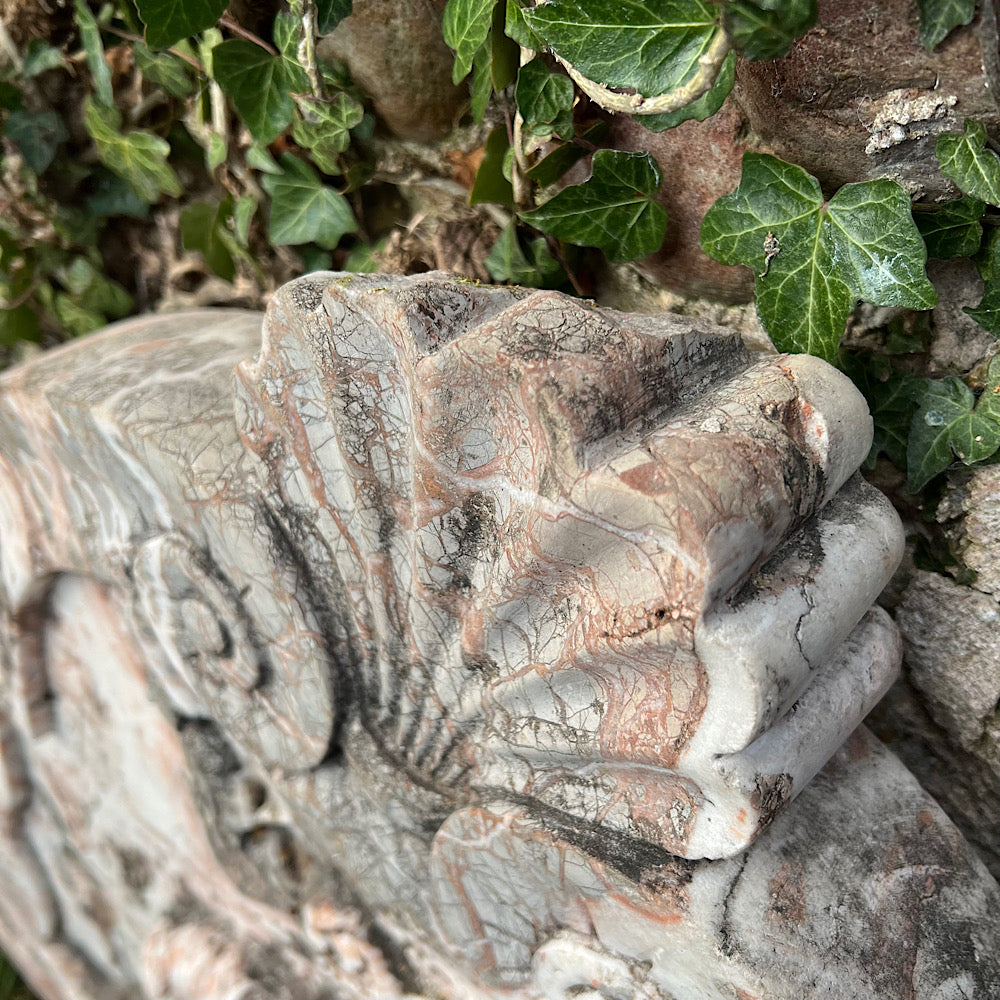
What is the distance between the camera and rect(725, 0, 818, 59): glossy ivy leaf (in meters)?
0.52

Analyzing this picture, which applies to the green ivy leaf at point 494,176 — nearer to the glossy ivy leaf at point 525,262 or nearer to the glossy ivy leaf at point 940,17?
the glossy ivy leaf at point 525,262

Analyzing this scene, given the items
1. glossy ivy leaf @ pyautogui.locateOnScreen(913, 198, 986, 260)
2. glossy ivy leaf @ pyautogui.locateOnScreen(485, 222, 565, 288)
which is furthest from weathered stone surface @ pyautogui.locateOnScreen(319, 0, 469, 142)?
glossy ivy leaf @ pyautogui.locateOnScreen(913, 198, 986, 260)

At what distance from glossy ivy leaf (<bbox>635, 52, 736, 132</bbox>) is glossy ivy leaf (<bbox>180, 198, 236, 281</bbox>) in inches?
27.5

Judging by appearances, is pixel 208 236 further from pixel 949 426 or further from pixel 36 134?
pixel 949 426

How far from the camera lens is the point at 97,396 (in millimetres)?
881

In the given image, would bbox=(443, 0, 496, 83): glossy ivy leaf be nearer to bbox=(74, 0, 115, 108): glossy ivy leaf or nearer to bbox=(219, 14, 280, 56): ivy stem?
bbox=(219, 14, 280, 56): ivy stem

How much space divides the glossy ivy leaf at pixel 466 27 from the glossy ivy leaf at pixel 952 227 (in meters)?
0.37

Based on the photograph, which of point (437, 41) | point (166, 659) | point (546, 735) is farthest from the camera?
point (166, 659)

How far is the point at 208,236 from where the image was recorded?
114 cm

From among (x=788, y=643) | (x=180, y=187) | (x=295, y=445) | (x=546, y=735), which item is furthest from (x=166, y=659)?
(x=788, y=643)

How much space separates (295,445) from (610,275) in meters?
0.37

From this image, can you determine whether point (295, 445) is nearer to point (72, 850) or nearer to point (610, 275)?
point (610, 275)

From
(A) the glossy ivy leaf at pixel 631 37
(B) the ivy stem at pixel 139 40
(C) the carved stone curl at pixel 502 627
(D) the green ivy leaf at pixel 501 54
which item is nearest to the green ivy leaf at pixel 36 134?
(B) the ivy stem at pixel 139 40

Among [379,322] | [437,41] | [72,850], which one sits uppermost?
[437,41]
